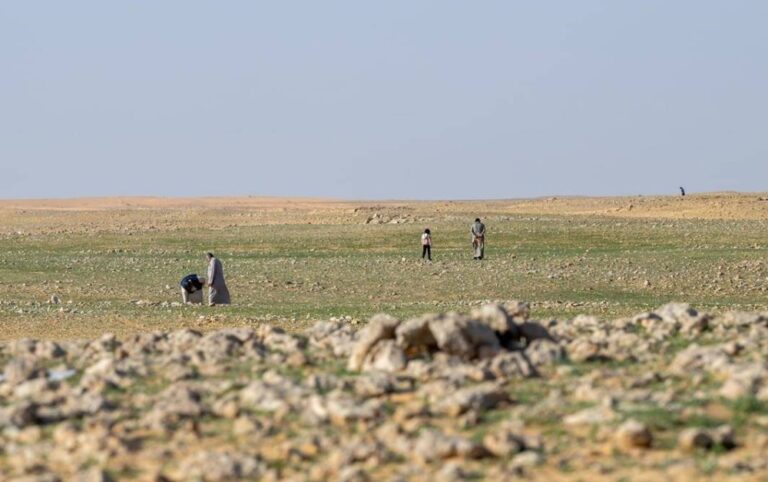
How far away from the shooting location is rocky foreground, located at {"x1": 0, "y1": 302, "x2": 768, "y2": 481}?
31.4ft

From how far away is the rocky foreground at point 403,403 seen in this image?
9.59 m

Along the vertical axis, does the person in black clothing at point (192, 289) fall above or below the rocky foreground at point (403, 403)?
below

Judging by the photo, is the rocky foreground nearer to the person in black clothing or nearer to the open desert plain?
the open desert plain

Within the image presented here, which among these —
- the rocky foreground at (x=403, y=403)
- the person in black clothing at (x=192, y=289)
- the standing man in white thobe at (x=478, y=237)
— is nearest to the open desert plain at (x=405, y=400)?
the rocky foreground at (x=403, y=403)

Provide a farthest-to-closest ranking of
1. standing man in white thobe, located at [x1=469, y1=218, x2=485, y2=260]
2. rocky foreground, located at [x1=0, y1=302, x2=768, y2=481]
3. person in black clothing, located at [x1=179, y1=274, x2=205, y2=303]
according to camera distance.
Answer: standing man in white thobe, located at [x1=469, y1=218, x2=485, y2=260]
person in black clothing, located at [x1=179, y1=274, x2=205, y2=303]
rocky foreground, located at [x1=0, y1=302, x2=768, y2=481]

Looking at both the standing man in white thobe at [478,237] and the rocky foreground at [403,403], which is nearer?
the rocky foreground at [403,403]

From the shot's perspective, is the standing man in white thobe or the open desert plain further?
the standing man in white thobe

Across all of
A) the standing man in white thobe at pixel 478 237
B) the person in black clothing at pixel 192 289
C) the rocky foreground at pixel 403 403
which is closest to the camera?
the rocky foreground at pixel 403 403

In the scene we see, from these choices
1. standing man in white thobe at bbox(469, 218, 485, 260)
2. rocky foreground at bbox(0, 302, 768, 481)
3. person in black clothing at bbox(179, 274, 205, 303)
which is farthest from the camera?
standing man in white thobe at bbox(469, 218, 485, 260)

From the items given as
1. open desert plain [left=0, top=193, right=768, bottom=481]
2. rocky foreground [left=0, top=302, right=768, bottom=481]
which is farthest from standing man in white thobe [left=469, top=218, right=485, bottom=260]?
rocky foreground [left=0, top=302, right=768, bottom=481]

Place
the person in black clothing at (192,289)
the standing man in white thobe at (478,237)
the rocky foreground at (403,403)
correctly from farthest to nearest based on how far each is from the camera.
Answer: the standing man in white thobe at (478,237)
the person in black clothing at (192,289)
the rocky foreground at (403,403)

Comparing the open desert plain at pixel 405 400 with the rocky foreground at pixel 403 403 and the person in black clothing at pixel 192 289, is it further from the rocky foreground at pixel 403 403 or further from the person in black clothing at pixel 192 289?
the person in black clothing at pixel 192 289

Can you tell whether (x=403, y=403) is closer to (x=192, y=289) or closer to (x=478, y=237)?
(x=192, y=289)

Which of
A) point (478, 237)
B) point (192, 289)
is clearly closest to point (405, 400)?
point (192, 289)
